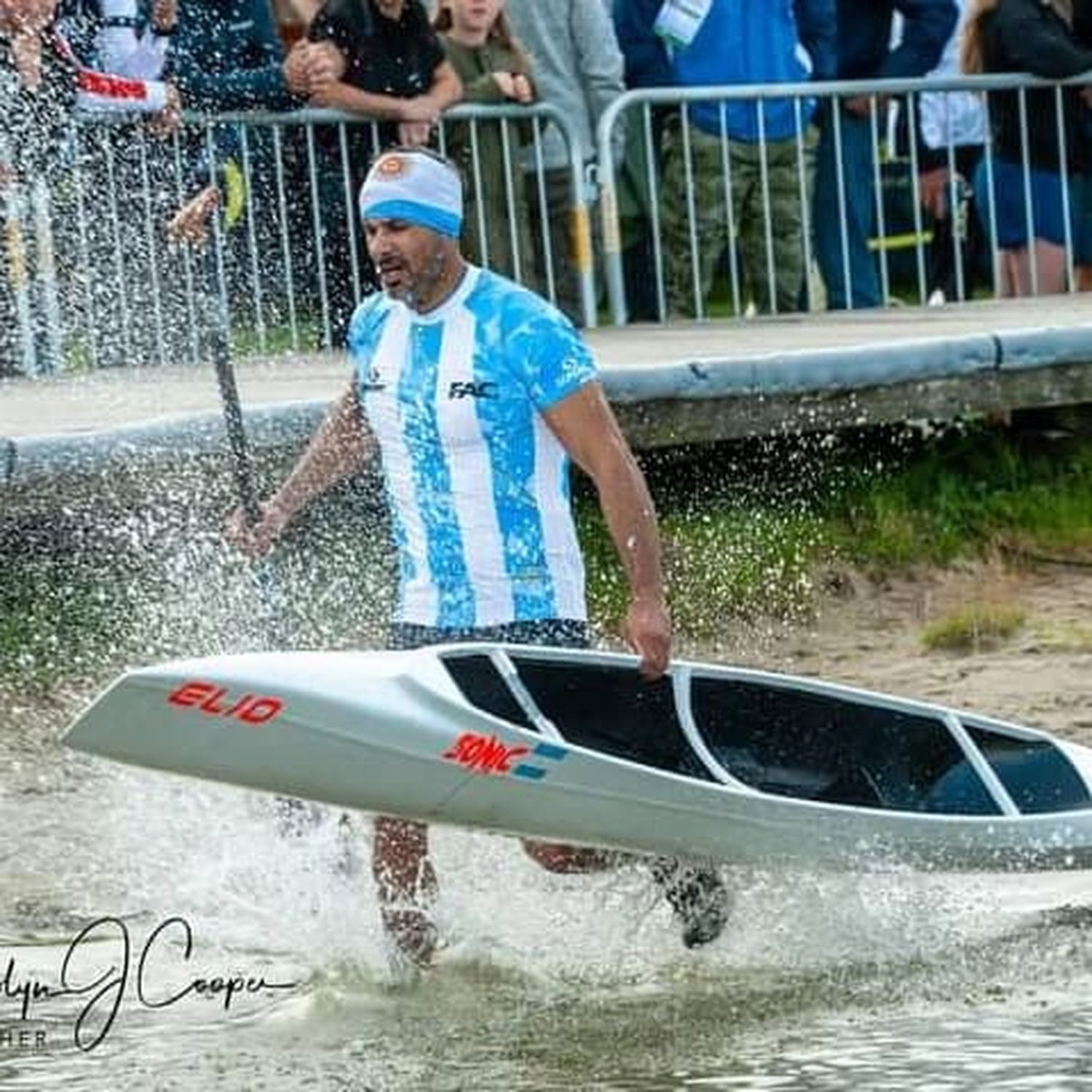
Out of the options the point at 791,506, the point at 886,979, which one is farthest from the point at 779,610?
the point at 886,979

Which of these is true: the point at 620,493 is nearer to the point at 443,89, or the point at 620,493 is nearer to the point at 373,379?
the point at 373,379

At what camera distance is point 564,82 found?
609 inches

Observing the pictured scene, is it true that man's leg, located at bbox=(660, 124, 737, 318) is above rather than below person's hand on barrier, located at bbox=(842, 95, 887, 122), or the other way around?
below

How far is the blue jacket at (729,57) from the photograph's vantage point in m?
15.6

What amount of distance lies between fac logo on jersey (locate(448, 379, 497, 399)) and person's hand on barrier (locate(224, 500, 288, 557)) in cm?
75

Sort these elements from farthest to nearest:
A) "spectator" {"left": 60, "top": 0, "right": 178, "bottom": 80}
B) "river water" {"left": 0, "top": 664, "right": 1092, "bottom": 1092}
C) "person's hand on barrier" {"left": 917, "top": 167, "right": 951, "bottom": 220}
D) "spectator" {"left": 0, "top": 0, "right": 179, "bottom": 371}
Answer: "person's hand on barrier" {"left": 917, "top": 167, "right": 951, "bottom": 220} → "spectator" {"left": 60, "top": 0, "right": 178, "bottom": 80} → "spectator" {"left": 0, "top": 0, "right": 179, "bottom": 371} → "river water" {"left": 0, "top": 664, "right": 1092, "bottom": 1092}

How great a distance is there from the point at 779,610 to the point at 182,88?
256 cm

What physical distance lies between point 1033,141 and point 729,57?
1460mm

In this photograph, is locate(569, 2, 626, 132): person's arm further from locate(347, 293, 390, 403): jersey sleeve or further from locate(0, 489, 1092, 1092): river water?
locate(347, 293, 390, 403): jersey sleeve

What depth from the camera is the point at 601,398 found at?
9.31 m

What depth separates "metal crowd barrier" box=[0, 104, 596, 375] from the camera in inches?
546

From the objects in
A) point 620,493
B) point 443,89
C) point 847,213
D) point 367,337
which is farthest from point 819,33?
point 620,493

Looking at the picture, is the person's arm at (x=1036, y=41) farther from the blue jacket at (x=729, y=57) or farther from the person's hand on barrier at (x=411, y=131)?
the person's hand on barrier at (x=411, y=131)

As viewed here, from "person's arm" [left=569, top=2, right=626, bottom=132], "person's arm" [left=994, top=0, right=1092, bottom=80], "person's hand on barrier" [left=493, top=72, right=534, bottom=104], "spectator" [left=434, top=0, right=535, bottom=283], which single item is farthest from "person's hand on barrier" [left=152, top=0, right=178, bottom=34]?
"person's arm" [left=994, top=0, right=1092, bottom=80]
